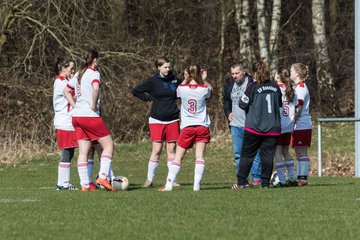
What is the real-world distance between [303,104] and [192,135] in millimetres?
2144

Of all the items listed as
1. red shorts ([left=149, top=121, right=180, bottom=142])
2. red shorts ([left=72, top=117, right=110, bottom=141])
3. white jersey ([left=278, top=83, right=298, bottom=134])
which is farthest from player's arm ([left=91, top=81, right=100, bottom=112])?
white jersey ([left=278, top=83, right=298, bottom=134])

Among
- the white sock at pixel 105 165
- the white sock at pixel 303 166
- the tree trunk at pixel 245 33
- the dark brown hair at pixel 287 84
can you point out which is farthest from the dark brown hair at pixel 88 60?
the tree trunk at pixel 245 33

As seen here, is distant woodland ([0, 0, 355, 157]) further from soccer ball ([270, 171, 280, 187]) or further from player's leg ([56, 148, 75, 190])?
soccer ball ([270, 171, 280, 187])

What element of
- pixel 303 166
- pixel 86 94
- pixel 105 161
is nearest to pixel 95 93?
pixel 86 94

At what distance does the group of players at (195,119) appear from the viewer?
14375 millimetres

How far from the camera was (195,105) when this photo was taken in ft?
47.4

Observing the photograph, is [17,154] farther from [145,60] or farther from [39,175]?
[145,60]

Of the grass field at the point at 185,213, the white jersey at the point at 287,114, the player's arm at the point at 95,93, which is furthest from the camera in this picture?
the white jersey at the point at 287,114

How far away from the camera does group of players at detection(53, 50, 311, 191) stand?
14375mm

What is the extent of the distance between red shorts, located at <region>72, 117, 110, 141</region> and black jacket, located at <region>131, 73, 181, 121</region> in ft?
4.94

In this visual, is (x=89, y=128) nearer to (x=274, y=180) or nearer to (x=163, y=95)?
(x=163, y=95)

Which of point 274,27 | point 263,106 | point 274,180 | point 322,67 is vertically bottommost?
point 274,180

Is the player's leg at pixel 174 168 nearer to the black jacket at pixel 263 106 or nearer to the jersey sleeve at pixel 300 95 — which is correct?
the black jacket at pixel 263 106

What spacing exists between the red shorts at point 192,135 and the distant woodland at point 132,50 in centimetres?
1150
